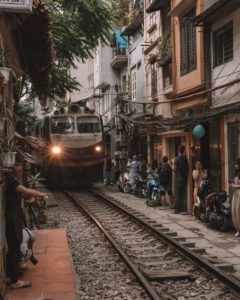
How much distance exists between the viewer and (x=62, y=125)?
24297 millimetres

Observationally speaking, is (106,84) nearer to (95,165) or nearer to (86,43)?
(95,165)

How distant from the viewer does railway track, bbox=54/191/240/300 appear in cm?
770

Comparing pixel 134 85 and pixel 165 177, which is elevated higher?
pixel 134 85

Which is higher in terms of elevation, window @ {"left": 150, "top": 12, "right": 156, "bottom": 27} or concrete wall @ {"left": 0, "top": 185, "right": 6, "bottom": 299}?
window @ {"left": 150, "top": 12, "right": 156, "bottom": 27}

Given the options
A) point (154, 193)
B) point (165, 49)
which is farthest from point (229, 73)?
point (165, 49)

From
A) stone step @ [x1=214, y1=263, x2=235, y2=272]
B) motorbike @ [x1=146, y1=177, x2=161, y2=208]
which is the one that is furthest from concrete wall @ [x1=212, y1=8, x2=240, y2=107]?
stone step @ [x1=214, y1=263, x2=235, y2=272]

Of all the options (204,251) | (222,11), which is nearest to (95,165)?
(222,11)

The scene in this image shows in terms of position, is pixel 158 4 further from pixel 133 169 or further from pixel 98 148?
pixel 98 148

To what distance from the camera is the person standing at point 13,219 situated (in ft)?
21.2

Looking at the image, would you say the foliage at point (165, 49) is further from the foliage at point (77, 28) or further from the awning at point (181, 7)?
the foliage at point (77, 28)

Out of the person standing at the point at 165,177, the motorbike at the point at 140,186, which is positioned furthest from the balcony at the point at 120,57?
the person standing at the point at 165,177

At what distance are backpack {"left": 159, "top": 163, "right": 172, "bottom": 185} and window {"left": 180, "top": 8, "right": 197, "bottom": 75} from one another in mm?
3226

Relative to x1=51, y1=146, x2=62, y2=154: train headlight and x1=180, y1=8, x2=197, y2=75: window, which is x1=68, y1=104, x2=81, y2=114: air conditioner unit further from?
x1=180, y1=8, x2=197, y2=75: window

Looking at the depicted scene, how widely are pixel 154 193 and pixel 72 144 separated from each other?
6.64 m
